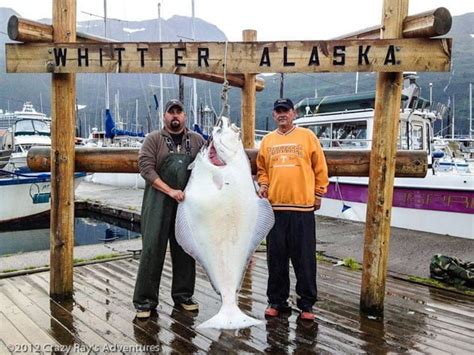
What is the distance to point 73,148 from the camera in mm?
4352

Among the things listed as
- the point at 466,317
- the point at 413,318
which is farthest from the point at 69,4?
the point at 466,317

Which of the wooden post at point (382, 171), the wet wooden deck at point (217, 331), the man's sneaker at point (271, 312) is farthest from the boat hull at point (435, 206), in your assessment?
the man's sneaker at point (271, 312)

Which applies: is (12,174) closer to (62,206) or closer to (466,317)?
(62,206)

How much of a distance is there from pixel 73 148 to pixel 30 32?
42.6 inches

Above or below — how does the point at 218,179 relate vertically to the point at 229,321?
above

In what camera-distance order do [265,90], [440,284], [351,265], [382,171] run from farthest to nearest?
[265,90]
[351,265]
[440,284]
[382,171]

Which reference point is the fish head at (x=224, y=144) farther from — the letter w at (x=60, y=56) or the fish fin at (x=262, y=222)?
the letter w at (x=60, y=56)

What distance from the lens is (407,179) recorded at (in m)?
10.0

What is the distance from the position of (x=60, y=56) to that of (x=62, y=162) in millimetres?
963

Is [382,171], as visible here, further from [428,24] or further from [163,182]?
[163,182]

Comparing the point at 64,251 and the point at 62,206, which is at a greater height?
the point at 62,206

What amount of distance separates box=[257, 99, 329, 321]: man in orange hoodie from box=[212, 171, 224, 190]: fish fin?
0.61m

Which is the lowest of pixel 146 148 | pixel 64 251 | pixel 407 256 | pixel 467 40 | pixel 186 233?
pixel 407 256

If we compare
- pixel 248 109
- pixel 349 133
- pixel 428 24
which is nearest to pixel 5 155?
pixel 349 133
